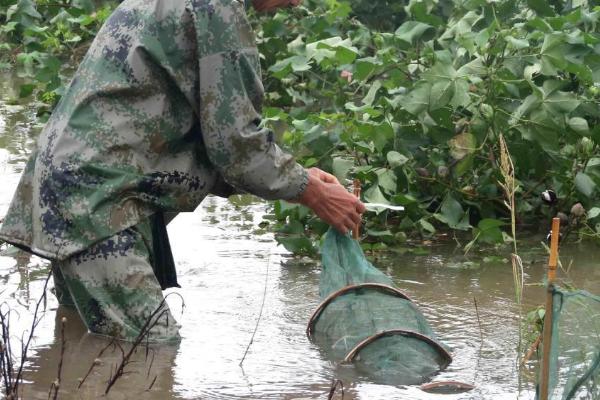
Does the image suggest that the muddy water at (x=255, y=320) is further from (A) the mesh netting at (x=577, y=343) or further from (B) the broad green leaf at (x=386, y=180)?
(A) the mesh netting at (x=577, y=343)

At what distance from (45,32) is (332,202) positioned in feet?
18.3

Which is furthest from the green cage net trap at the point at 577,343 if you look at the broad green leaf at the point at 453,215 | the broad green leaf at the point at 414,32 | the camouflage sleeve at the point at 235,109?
the broad green leaf at the point at 414,32

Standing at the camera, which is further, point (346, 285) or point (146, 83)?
point (346, 285)

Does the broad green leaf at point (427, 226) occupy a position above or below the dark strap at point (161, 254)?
below

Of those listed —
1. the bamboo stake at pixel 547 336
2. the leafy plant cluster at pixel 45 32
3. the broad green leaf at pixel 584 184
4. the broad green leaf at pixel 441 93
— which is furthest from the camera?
the leafy plant cluster at pixel 45 32

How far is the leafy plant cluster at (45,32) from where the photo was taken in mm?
8891

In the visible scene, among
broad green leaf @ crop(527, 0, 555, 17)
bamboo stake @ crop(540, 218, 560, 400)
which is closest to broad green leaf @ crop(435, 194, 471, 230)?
broad green leaf @ crop(527, 0, 555, 17)

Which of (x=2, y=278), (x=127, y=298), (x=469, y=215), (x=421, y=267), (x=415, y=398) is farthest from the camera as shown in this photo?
(x=469, y=215)

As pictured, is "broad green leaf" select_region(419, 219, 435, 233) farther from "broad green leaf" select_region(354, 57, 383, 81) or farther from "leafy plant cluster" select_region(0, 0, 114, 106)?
"leafy plant cluster" select_region(0, 0, 114, 106)

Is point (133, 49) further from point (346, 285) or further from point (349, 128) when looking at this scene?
point (349, 128)

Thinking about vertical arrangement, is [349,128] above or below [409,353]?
above

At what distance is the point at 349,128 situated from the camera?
18.7ft

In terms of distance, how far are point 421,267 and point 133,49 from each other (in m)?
1.93

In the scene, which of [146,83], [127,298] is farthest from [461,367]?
[146,83]
